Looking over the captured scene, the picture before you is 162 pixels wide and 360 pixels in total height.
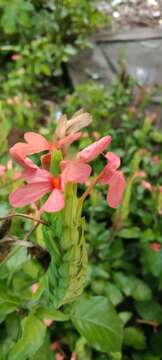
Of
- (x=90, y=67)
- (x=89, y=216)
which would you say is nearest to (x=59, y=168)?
(x=89, y=216)

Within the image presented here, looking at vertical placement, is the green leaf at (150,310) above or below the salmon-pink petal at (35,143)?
below

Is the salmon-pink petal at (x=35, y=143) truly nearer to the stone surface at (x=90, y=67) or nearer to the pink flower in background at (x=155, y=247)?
the pink flower in background at (x=155, y=247)

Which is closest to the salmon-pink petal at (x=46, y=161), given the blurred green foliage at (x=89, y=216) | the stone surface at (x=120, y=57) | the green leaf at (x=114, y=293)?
the blurred green foliage at (x=89, y=216)

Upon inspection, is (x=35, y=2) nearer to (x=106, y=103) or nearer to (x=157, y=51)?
(x=157, y=51)

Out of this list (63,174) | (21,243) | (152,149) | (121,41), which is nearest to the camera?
(63,174)

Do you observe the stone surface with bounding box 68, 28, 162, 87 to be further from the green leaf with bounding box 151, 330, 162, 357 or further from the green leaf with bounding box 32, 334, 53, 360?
the green leaf with bounding box 32, 334, 53, 360

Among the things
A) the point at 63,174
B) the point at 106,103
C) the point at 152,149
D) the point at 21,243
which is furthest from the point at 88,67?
the point at 63,174
